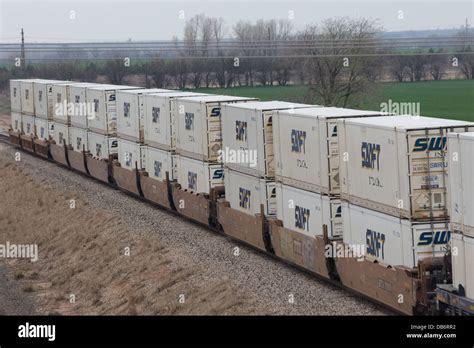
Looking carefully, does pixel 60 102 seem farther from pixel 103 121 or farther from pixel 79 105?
pixel 103 121

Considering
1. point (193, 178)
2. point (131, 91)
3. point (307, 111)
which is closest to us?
point (307, 111)

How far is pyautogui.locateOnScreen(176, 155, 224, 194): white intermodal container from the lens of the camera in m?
27.3

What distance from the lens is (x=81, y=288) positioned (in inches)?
955

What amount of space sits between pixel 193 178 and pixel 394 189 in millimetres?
12038

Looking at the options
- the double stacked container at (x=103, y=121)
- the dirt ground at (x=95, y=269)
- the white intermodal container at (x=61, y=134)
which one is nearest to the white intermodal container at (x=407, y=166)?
the dirt ground at (x=95, y=269)

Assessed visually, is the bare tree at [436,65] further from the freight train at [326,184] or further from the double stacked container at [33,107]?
the freight train at [326,184]

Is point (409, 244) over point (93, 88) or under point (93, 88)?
under

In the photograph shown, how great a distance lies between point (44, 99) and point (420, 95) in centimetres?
3992

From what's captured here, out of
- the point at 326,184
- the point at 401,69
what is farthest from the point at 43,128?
the point at 401,69

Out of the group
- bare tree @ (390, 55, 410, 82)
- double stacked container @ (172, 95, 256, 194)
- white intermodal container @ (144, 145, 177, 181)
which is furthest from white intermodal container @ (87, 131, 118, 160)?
bare tree @ (390, 55, 410, 82)

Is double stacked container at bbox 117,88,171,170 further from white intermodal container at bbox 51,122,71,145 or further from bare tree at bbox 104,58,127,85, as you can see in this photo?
bare tree at bbox 104,58,127,85

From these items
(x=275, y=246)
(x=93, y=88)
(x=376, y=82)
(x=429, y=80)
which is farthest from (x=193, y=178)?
(x=429, y=80)

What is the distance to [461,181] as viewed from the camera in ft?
49.2

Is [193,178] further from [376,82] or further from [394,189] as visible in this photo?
[376,82]
